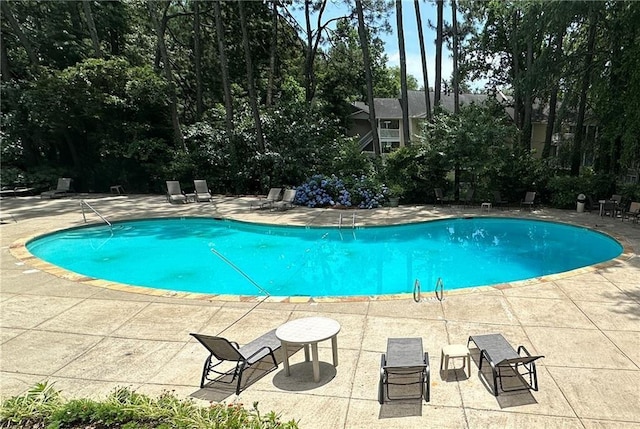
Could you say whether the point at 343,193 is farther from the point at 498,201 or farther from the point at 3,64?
the point at 3,64

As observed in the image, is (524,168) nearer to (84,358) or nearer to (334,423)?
(334,423)

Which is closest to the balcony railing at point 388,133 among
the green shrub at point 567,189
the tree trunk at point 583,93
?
the tree trunk at point 583,93

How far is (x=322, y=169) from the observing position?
53.8 feet

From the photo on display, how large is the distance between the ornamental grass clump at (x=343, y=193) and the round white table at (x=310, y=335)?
33.9 ft

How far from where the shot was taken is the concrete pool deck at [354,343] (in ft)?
11.0

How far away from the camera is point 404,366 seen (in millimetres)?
3416

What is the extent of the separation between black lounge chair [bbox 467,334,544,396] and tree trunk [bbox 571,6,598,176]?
13.1 metres

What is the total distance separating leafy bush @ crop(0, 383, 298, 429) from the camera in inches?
119

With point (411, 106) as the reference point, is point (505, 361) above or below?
below

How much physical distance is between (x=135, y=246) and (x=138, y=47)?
51.1 ft

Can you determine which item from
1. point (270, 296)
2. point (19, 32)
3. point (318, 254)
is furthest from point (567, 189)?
point (19, 32)

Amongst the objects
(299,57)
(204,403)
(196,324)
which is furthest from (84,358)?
(299,57)

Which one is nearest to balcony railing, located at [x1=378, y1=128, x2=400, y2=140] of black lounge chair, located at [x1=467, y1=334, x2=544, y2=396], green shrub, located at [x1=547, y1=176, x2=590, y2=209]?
green shrub, located at [x1=547, y1=176, x2=590, y2=209]

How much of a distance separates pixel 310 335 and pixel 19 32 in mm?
19773
